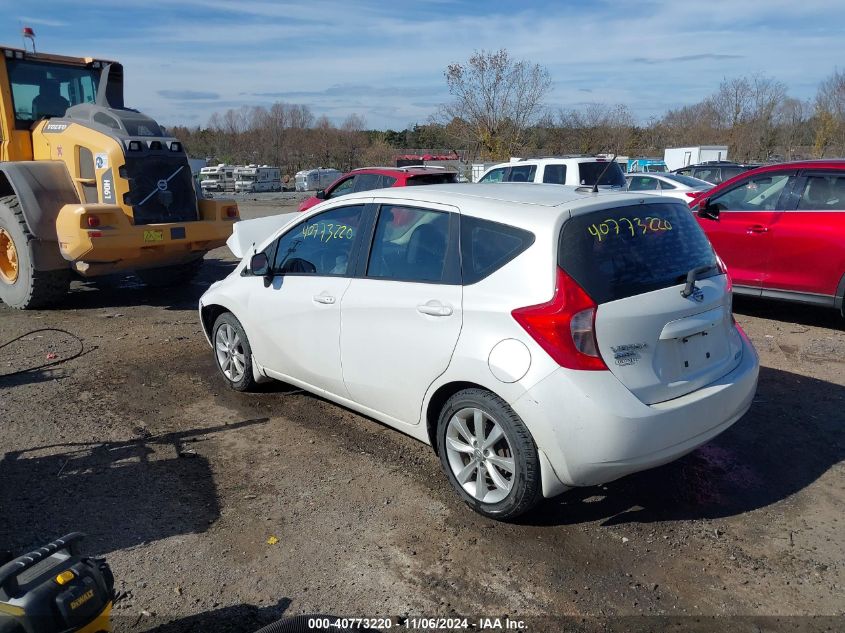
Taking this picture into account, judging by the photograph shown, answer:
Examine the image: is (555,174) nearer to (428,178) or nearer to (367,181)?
(428,178)

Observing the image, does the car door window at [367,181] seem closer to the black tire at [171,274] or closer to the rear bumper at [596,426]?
the black tire at [171,274]

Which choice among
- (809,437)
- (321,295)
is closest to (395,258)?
(321,295)

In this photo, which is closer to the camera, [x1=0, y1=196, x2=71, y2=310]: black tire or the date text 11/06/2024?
the date text 11/06/2024

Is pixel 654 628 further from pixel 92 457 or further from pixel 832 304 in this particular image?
pixel 832 304

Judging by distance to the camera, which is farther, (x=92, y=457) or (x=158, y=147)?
(x=158, y=147)

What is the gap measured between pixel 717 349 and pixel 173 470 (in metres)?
3.39

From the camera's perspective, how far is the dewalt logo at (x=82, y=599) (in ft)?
7.44

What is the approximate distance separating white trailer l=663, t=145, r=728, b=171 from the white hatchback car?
3351 cm

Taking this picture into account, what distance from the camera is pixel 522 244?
11.6ft

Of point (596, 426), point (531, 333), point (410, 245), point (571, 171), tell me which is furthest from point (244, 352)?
point (571, 171)

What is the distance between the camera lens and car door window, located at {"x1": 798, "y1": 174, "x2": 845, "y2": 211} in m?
7.13

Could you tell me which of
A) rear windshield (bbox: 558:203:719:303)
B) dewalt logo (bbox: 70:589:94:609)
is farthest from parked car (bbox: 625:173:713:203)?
dewalt logo (bbox: 70:589:94:609)

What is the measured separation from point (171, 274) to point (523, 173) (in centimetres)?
756

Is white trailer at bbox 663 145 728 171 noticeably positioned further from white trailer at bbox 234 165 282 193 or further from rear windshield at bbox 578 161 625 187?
white trailer at bbox 234 165 282 193
